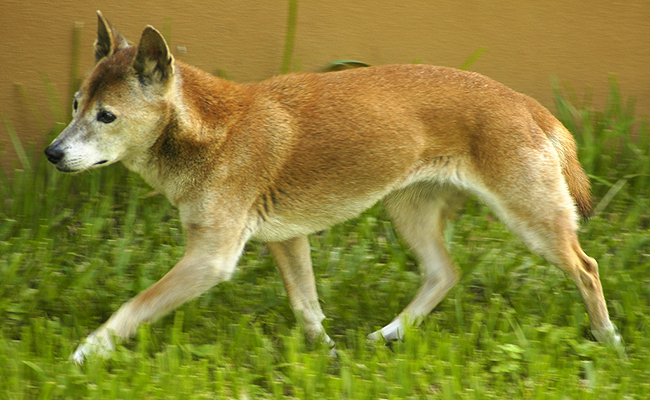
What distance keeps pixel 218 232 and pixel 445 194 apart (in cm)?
136

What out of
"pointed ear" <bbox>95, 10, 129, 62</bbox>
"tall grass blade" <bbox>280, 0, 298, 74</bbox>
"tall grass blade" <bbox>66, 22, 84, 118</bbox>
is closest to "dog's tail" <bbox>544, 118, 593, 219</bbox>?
"tall grass blade" <bbox>280, 0, 298, 74</bbox>

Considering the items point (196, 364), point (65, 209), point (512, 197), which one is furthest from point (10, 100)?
point (512, 197)

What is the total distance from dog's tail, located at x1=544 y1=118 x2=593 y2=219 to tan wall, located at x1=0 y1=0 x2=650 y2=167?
174 cm

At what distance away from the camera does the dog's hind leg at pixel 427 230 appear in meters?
4.35

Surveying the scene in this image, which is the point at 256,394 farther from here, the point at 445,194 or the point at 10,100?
the point at 10,100

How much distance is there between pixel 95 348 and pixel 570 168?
255 cm

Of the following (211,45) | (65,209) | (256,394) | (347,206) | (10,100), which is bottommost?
(256,394)

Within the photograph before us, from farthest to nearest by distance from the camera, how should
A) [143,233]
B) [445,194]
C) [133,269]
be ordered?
[143,233] → [133,269] → [445,194]

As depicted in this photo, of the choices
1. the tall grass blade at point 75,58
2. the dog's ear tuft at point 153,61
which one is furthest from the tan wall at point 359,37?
A: the dog's ear tuft at point 153,61

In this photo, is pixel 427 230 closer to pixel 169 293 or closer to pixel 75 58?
pixel 169 293

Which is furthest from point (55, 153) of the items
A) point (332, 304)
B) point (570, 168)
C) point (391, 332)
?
point (570, 168)

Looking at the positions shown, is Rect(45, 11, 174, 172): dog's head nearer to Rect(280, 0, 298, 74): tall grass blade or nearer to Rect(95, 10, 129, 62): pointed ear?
Rect(95, 10, 129, 62): pointed ear

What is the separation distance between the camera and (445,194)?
435 cm

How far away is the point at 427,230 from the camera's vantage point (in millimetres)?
4414
